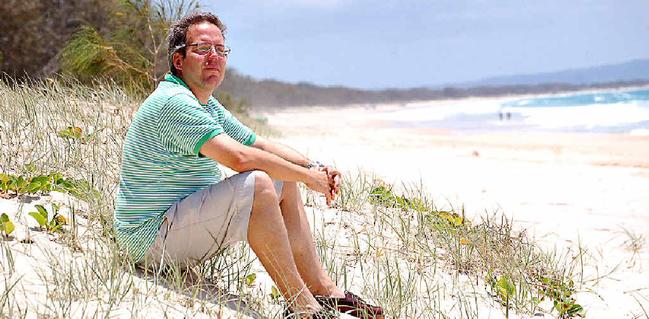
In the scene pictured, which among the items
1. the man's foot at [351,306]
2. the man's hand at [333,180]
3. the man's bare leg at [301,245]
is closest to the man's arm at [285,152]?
the man's hand at [333,180]

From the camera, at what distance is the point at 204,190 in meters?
2.56

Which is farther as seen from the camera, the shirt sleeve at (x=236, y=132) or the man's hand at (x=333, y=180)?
the shirt sleeve at (x=236, y=132)

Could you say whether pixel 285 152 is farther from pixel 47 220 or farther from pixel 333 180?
pixel 47 220

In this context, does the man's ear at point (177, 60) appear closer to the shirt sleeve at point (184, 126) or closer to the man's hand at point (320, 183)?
the shirt sleeve at point (184, 126)

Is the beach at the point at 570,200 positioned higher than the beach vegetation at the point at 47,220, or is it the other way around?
the beach vegetation at the point at 47,220

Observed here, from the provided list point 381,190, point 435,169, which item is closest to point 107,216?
point 381,190

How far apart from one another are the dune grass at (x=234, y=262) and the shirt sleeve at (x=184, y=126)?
0.45 meters

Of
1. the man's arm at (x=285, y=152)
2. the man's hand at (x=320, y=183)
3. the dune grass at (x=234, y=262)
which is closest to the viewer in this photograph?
the dune grass at (x=234, y=262)

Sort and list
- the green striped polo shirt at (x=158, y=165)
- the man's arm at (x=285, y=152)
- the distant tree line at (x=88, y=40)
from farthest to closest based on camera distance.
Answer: the distant tree line at (x=88, y=40) < the man's arm at (x=285, y=152) < the green striped polo shirt at (x=158, y=165)

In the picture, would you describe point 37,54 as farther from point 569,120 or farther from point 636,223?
point 569,120

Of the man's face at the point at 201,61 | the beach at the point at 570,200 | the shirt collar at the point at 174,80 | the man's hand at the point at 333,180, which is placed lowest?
the beach at the point at 570,200

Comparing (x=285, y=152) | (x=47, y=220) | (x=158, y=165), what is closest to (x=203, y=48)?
(x=158, y=165)

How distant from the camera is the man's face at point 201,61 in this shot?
8.82 feet

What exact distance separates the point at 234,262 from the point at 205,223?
0.32 meters
